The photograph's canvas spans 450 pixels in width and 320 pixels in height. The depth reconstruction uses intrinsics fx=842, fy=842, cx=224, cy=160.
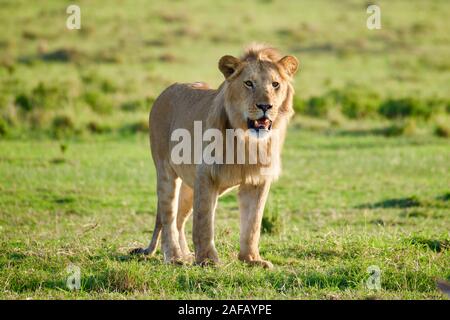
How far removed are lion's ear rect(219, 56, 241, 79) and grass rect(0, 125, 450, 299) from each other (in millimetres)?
1501

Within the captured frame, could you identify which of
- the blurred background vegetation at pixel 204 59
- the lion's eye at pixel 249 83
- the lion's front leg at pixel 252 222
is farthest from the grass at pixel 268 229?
the blurred background vegetation at pixel 204 59

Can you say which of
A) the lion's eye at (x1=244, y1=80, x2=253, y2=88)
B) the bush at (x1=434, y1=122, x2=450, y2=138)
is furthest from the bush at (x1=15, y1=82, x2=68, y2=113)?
the lion's eye at (x1=244, y1=80, x2=253, y2=88)

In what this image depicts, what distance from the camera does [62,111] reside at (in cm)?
1666

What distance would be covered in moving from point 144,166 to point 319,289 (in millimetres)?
7426

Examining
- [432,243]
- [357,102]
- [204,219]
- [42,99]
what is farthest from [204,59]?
[204,219]

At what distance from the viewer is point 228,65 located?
657 cm

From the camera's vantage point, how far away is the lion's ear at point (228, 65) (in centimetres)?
654

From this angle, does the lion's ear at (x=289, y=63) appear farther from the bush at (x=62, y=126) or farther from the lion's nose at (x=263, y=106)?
the bush at (x=62, y=126)

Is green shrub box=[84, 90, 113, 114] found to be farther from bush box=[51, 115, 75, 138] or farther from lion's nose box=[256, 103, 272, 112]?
lion's nose box=[256, 103, 272, 112]

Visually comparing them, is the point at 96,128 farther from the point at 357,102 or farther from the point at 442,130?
the point at 442,130

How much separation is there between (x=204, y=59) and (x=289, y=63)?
61.3ft

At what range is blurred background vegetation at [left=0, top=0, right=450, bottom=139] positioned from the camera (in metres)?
16.9

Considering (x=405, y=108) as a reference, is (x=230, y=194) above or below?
below

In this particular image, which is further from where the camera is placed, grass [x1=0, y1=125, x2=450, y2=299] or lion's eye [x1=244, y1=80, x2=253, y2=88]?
lion's eye [x1=244, y1=80, x2=253, y2=88]
